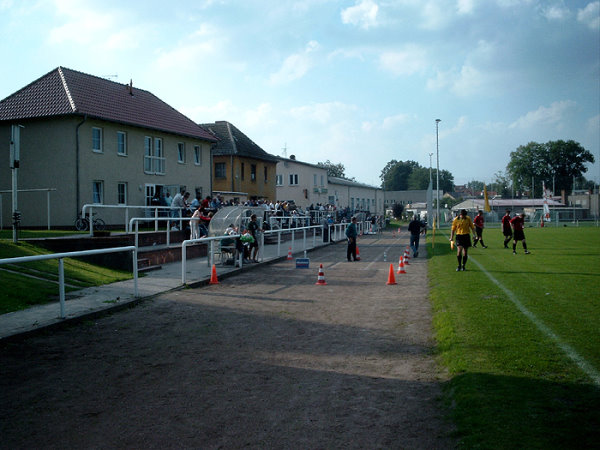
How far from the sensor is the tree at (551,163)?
119125 millimetres

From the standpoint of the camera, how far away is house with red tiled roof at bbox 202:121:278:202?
4453cm

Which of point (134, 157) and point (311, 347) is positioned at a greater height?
point (134, 157)

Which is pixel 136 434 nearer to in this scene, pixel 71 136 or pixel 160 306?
pixel 160 306

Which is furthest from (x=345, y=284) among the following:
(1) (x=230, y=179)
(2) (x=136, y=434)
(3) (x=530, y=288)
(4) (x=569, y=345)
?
(1) (x=230, y=179)

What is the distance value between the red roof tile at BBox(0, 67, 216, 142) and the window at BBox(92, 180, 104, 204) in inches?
132

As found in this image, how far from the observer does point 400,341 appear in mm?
7426

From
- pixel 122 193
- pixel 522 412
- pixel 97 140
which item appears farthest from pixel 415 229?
pixel 522 412

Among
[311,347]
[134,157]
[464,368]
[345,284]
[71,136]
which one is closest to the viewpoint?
[464,368]

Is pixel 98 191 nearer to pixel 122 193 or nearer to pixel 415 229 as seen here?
pixel 122 193

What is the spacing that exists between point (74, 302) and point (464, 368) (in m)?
7.32

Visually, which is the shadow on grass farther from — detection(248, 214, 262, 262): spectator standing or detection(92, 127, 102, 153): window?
detection(92, 127, 102, 153): window

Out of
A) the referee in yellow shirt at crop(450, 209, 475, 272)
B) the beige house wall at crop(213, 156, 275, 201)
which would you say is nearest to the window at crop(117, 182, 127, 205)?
the beige house wall at crop(213, 156, 275, 201)

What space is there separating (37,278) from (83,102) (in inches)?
699

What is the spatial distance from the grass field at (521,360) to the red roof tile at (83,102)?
836 inches
